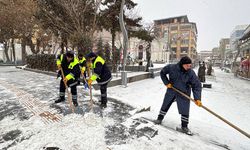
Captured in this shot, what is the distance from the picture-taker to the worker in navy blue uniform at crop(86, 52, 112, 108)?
3.82 meters

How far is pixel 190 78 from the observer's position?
3.27 metres

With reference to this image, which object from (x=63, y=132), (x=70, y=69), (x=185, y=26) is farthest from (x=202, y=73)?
(x=185, y=26)

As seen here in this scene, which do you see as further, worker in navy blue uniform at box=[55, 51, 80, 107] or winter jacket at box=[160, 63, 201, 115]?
worker in navy blue uniform at box=[55, 51, 80, 107]

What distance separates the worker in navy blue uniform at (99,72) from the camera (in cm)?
382

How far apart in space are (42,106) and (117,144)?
269cm

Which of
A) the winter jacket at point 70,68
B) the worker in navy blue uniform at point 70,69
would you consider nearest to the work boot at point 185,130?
the worker in navy blue uniform at point 70,69

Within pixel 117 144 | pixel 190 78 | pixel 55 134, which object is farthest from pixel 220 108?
pixel 55 134

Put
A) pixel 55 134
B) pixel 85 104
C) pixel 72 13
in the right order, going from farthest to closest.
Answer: pixel 72 13
pixel 85 104
pixel 55 134

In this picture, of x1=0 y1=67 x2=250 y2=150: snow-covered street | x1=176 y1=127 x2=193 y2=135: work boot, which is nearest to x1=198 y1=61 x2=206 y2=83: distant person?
x1=0 y1=67 x2=250 y2=150: snow-covered street

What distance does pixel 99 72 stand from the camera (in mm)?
3855

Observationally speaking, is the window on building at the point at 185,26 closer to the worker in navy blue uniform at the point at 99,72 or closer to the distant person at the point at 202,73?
the distant person at the point at 202,73

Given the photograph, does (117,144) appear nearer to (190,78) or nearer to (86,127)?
(86,127)

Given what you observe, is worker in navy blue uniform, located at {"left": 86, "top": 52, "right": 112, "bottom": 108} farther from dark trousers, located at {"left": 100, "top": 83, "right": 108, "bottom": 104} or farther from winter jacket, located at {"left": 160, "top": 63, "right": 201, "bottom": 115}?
winter jacket, located at {"left": 160, "top": 63, "right": 201, "bottom": 115}

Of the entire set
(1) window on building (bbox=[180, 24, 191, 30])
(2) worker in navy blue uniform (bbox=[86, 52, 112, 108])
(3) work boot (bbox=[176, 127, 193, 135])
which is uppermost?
(1) window on building (bbox=[180, 24, 191, 30])
